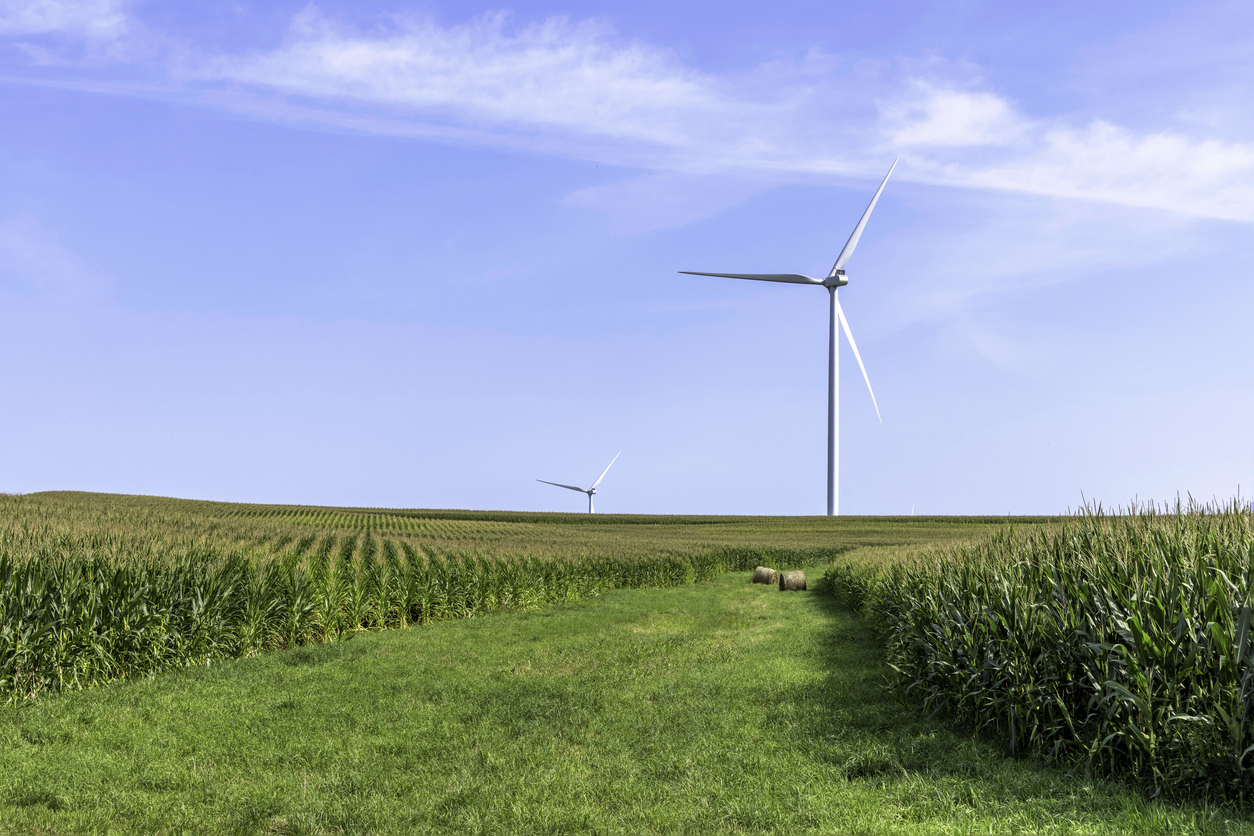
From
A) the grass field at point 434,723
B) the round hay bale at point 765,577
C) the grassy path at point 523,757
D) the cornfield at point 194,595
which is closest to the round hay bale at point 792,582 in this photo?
the round hay bale at point 765,577

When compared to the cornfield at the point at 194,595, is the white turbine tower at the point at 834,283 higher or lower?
higher

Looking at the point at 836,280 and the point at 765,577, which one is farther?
the point at 836,280

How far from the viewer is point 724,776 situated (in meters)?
8.34

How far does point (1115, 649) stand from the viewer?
806 centimetres

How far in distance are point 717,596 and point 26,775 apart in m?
24.1

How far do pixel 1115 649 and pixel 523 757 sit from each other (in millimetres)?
6923

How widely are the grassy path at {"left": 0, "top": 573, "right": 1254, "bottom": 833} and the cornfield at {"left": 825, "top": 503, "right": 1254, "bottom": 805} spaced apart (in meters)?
0.56

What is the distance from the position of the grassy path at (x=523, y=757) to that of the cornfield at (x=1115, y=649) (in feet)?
1.84

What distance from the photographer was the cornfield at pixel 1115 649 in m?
7.23

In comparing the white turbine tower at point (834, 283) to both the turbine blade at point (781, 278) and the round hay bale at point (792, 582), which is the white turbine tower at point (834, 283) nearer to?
the turbine blade at point (781, 278)

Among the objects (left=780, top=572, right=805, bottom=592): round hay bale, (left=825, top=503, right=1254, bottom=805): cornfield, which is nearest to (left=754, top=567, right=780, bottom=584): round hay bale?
(left=780, top=572, right=805, bottom=592): round hay bale

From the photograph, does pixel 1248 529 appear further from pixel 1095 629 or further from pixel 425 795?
pixel 425 795

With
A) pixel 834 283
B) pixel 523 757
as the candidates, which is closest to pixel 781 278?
pixel 834 283

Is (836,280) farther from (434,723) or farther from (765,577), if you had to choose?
(434,723)
